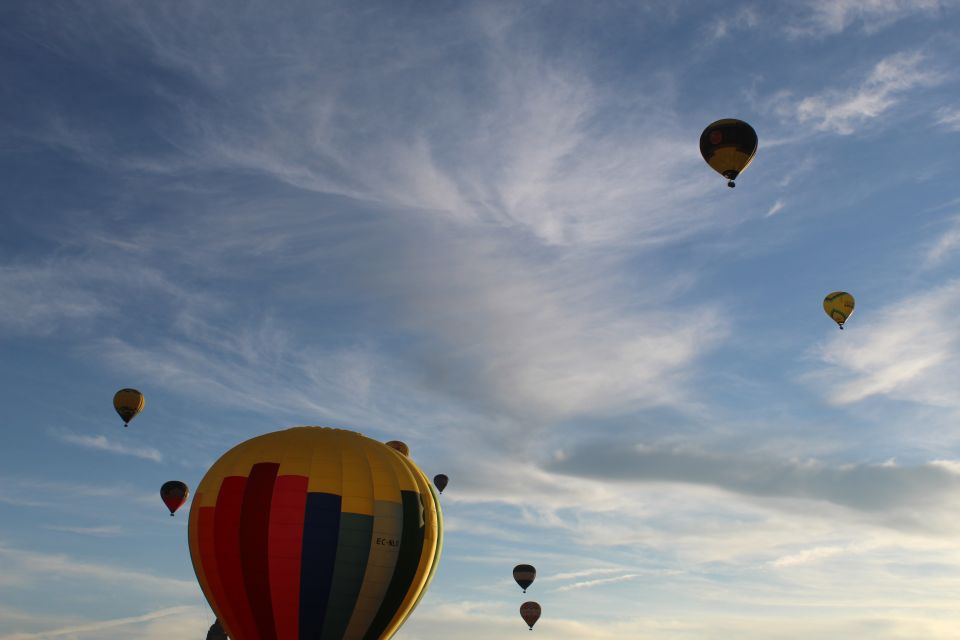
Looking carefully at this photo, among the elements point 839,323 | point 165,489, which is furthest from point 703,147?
point 165,489

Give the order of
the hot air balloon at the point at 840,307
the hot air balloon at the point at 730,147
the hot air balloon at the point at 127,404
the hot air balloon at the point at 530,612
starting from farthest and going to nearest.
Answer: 1. the hot air balloon at the point at 530,612
2. the hot air balloon at the point at 127,404
3. the hot air balloon at the point at 840,307
4. the hot air balloon at the point at 730,147

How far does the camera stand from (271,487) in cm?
3772

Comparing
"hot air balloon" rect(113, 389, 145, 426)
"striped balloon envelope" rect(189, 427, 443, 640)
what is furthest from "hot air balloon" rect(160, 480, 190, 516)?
"striped balloon envelope" rect(189, 427, 443, 640)

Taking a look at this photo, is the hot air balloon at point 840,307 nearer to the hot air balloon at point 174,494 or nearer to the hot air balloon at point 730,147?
the hot air balloon at point 730,147

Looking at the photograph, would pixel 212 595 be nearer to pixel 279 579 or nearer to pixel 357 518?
pixel 279 579

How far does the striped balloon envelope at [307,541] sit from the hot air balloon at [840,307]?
31.2 m

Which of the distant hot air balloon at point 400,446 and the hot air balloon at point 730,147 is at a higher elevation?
the hot air balloon at point 730,147

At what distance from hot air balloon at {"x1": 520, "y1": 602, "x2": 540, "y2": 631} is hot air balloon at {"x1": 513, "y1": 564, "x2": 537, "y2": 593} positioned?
4.76 meters

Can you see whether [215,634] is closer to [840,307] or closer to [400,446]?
[400,446]

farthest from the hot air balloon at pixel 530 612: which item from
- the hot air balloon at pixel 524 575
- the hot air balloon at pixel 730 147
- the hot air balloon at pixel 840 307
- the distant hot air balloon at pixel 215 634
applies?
the hot air balloon at pixel 730 147

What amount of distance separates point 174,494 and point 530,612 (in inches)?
1070

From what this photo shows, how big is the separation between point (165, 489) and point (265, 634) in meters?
26.0

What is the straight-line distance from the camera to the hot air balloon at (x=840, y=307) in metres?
57.9

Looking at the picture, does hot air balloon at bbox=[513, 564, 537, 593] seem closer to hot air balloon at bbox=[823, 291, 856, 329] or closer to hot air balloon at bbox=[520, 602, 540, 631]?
hot air balloon at bbox=[520, 602, 540, 631]
